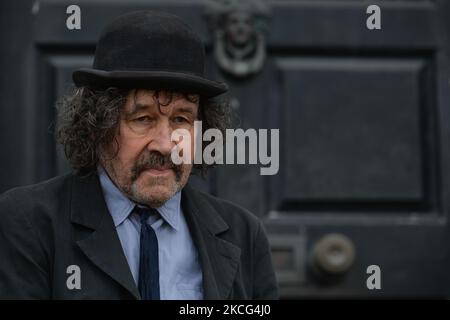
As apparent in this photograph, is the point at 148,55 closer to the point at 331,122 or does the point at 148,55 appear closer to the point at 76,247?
the point at 76,247

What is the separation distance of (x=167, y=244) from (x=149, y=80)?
1.10ft

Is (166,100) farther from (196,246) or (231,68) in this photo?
(231,68)

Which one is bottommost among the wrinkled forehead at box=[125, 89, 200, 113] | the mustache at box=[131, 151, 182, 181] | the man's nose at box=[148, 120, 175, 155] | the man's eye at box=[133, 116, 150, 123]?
the mustache at box=[131, 151, 182, 181]

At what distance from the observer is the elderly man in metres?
1.88

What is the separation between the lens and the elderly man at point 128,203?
1881mm

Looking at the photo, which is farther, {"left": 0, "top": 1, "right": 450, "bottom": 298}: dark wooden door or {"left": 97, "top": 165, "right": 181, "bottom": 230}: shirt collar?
{"left": 0, "top": 1, "right": 450, "bottom": 298}: dark wooden door

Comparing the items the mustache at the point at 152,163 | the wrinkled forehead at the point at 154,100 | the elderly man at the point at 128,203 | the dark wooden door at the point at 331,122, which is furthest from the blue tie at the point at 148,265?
the dark wooden door at the point at 331,122

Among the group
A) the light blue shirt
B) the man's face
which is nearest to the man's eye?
the man's face

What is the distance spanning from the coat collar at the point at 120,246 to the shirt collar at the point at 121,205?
1 centimetres

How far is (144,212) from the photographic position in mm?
1979

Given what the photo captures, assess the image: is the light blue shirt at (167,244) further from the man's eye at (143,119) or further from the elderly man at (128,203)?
the man's eye at (143,119)

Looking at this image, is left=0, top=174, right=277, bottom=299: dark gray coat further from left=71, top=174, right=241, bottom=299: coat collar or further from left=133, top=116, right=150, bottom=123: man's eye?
left=133, top=116, right=150, bottom=123: man's eye
